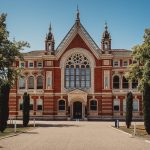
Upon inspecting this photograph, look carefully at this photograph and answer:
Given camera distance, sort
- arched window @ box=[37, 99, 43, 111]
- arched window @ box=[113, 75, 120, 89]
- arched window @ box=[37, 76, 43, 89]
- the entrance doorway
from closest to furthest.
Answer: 1. the entrance doorway
2. arched window @ box=[113, 75, 120, 89]
3. arched window @ box=[37, 99, 43, 111]
4. arched window @ box=[37, 76, 43, 89]

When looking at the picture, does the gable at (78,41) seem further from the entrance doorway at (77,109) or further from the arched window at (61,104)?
the entrance doorway at (77,109)

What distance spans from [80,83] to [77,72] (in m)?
2.14

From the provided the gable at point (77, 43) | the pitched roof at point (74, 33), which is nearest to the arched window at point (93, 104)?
the pitched roof at point (74, 33)

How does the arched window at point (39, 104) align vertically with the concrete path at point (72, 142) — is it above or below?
above

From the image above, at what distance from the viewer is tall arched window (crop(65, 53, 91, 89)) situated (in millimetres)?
69125

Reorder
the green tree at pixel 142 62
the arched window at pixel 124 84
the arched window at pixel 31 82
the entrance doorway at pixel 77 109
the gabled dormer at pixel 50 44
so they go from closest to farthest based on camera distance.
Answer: the green tree at pixel 142 62 → the entrance doorway at pixel 77 109 → the arched window at pixel 124 84 → the gabled dormer at pixel 50 44 → the arched window at pixel 31 82

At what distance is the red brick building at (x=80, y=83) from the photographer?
68.2 meters

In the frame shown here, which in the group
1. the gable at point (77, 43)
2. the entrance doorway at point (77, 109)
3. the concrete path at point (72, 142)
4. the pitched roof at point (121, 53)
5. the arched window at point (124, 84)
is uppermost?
the gable at point (77, 43)

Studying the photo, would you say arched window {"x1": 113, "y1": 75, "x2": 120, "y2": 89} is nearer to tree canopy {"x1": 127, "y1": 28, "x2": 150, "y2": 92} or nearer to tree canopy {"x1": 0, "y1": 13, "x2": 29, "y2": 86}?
tree canopy {"x1": 127, "y1": 28, "x2": 150, "y2": 92}

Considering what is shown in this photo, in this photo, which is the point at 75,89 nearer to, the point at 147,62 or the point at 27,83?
the point at 27,83

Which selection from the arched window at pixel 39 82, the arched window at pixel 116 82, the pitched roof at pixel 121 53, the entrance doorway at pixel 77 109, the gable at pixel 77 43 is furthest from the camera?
the arched window at pixel 39 82

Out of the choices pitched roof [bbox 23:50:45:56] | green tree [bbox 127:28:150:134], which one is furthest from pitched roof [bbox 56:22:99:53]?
green tree [bbox 127:28:150:134]

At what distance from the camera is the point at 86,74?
227 feet

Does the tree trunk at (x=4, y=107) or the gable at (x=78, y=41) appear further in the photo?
the gable at (x=78, y=41)
